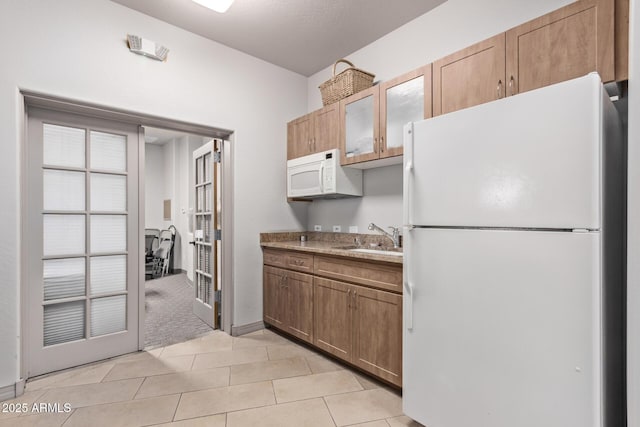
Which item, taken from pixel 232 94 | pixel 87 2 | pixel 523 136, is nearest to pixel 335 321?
pixel 523 136

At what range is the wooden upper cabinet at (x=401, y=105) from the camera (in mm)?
2209

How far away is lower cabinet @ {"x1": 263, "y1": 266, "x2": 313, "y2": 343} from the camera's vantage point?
2760 mm

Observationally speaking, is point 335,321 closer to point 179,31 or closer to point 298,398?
point 298,398

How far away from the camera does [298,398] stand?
2.05 metres

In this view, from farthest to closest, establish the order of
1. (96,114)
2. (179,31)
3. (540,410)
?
(179,31) → (96,114) → (540,410)

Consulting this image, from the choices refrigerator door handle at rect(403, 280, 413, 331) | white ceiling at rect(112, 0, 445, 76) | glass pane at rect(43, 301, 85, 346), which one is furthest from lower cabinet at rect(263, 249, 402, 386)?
white ceiling at rect(112, 0, 445, 76)

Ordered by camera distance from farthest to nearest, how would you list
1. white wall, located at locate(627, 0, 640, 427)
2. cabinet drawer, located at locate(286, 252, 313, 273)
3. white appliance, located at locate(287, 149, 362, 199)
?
white appliance, located at locate(287, 149, 362, 199) → cabinet drawer, located at locate(286, 252, 313, 273) → white wall, located at locate(627, 0, 640, 427)

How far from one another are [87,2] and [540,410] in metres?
3.66

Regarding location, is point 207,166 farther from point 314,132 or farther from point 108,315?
point 108,315

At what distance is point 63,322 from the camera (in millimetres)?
2439

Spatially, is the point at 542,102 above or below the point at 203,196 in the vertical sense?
above

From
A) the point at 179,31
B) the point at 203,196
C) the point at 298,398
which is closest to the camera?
the point at 298,398

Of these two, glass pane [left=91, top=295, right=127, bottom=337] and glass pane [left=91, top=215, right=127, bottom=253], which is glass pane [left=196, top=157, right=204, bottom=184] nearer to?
glass pane [left=91, top=215, right=127, bottom=253]

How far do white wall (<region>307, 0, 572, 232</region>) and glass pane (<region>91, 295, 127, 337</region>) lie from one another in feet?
6.85
